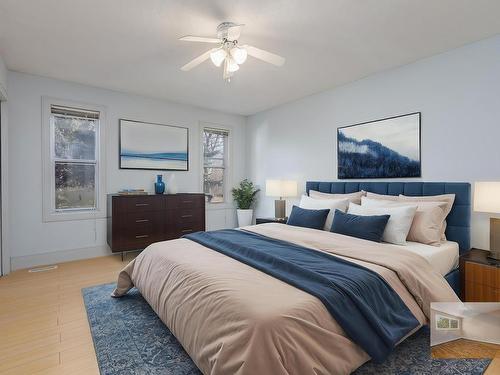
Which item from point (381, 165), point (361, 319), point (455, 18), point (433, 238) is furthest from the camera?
point (381, 165)

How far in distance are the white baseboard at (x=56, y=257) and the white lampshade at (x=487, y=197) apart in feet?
15.3

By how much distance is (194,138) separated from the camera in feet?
16.6

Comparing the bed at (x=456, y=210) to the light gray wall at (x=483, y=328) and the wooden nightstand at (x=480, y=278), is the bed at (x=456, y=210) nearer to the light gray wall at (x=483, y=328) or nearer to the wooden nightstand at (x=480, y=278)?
the wooden nightstand at (x=480, y=278)

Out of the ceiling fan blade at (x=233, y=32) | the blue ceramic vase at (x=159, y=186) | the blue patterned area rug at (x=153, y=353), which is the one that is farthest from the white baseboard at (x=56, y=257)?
the ceiling fan blade at (x=233, y=32)

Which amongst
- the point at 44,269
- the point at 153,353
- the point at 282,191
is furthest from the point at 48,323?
the point at 282,191

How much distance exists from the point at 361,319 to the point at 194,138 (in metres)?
4.24

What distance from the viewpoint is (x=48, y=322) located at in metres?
2.29

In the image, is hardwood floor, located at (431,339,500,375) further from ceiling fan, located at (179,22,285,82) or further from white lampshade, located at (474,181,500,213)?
ceiling fan, located at (179,22,285,82)

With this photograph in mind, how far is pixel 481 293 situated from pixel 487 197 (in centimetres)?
81

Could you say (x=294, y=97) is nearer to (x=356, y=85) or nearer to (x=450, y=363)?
(x=356, y=85)

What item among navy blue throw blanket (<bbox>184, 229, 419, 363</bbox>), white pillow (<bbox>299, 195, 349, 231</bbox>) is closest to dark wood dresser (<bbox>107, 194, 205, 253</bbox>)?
white pillow (<bbox>299, 195, 349, 231</bbox>)

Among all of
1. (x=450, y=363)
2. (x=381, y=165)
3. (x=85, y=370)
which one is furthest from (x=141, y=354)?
(x=381, y=165)

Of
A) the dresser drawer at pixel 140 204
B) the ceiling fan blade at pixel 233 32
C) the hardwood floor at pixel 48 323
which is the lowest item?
the hardwood floor at pixel 48 323

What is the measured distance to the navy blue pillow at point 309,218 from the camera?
10.5 feet
